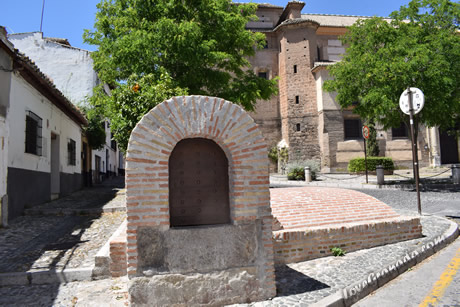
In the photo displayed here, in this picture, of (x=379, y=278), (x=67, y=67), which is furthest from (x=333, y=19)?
(x=379, y=278)

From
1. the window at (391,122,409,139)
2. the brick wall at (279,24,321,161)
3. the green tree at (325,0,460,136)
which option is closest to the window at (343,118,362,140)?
the brick wall at (279,24,321,161)

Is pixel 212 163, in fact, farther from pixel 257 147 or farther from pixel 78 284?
pixel 78 284

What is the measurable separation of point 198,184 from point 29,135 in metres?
8.58

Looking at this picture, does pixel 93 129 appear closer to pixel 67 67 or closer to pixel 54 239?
pixel 67 67

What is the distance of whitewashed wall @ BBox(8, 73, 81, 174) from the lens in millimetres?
9094

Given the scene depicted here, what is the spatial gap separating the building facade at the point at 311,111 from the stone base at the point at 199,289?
2478 centimetres

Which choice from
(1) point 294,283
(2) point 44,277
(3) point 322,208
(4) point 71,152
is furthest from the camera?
(4) point 71,152

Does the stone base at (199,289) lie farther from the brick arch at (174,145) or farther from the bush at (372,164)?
the bush at (372,164)

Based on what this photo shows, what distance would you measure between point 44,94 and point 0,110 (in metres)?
3.40

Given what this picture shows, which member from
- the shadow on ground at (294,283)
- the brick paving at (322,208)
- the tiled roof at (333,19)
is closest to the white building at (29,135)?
the brick paving at (322,208)

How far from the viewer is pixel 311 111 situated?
28969 mm

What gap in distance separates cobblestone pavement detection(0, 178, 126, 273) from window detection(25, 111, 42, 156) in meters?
2.03

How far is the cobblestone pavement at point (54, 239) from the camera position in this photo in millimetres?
5289

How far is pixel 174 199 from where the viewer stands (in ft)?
13.2
